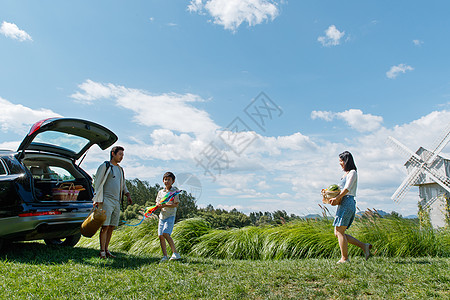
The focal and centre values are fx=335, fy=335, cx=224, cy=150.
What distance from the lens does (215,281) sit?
400 centimetres

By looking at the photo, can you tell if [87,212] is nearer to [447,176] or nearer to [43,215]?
[43,215]

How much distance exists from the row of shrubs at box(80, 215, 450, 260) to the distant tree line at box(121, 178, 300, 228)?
31.7 inches

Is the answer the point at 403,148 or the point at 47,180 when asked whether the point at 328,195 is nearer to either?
the point at 47,180

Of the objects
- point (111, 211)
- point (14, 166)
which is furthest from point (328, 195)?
point (14, 166)

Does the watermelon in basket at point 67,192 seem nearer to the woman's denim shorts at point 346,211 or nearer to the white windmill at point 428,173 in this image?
the woman's denim shorts at point 346,211

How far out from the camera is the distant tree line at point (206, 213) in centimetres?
873

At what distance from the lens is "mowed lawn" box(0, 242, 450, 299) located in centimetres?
352

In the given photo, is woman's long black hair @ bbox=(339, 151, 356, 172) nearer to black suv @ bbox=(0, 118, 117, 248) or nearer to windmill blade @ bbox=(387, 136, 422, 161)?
black suv @ bbox=(0, 118, 117, 248)

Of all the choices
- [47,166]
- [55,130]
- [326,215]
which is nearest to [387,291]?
[326,215]

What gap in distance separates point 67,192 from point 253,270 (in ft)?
12.2

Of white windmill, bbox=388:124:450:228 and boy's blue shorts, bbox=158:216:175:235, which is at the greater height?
white windmill, bbox=388:124:450:228

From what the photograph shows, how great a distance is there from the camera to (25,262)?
532 cm

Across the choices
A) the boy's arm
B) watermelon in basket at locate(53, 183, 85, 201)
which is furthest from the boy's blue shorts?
watermelon in basket at locate(53, 183, 85, 201)

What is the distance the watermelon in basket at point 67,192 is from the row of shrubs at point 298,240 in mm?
2162
